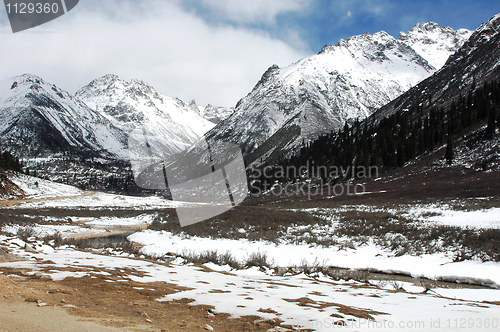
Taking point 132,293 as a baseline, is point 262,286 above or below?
below

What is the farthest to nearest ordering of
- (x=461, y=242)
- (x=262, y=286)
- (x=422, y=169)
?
(x=422, y=169) → (x=461, y=242) → (x=262, y=286)

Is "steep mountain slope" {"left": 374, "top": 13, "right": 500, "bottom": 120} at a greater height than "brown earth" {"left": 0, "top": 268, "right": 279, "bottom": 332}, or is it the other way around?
"steep mountain slope" {"left": 374, "top": 13, "right": 500, "bottom": 120}

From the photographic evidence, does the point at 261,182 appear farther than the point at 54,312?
Yes

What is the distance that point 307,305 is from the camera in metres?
5.52

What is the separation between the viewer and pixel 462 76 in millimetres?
112812

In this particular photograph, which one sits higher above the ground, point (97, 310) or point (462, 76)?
point (462, 76)

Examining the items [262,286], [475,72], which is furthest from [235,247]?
[475,72]

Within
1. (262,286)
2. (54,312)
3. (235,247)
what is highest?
(54,312)

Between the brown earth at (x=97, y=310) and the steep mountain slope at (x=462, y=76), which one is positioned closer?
the brown earth at (x=97, y=310)

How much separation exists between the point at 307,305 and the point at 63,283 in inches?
191

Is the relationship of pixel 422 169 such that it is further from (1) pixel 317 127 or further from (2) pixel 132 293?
(1) pixel 317 127

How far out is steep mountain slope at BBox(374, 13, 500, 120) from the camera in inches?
3942

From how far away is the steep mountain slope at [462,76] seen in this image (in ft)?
328

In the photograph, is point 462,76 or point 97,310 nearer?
point 97,310
